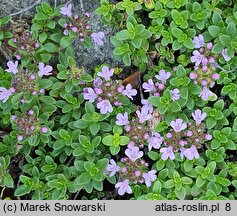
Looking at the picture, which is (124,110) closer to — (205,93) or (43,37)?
(205,93)

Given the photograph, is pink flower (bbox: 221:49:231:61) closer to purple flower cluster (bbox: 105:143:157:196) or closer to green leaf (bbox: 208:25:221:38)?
green leaf (bbox: 208:25:221:38)

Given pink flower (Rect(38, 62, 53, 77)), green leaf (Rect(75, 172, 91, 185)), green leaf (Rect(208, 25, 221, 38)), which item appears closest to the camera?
green leaf (Rect(75, 172, 91, 185))

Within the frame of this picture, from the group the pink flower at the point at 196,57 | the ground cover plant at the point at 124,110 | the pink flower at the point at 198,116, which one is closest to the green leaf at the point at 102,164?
the ground cover plant at the point at 124,110

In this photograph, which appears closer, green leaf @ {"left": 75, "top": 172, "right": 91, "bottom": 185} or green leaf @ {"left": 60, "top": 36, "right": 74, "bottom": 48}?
green leaf @ {"left": 75, "top": 172, "right": 91, "bottom": 185}

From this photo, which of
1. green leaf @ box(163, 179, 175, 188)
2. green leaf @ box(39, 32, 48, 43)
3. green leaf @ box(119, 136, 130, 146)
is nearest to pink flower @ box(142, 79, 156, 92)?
green leaf @ box(119, 136, 130, 146)

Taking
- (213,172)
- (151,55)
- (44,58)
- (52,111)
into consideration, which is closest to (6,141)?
(52,111)

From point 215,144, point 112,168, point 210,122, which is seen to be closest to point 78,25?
point 112,168

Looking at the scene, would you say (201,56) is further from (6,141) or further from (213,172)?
(6,141)
